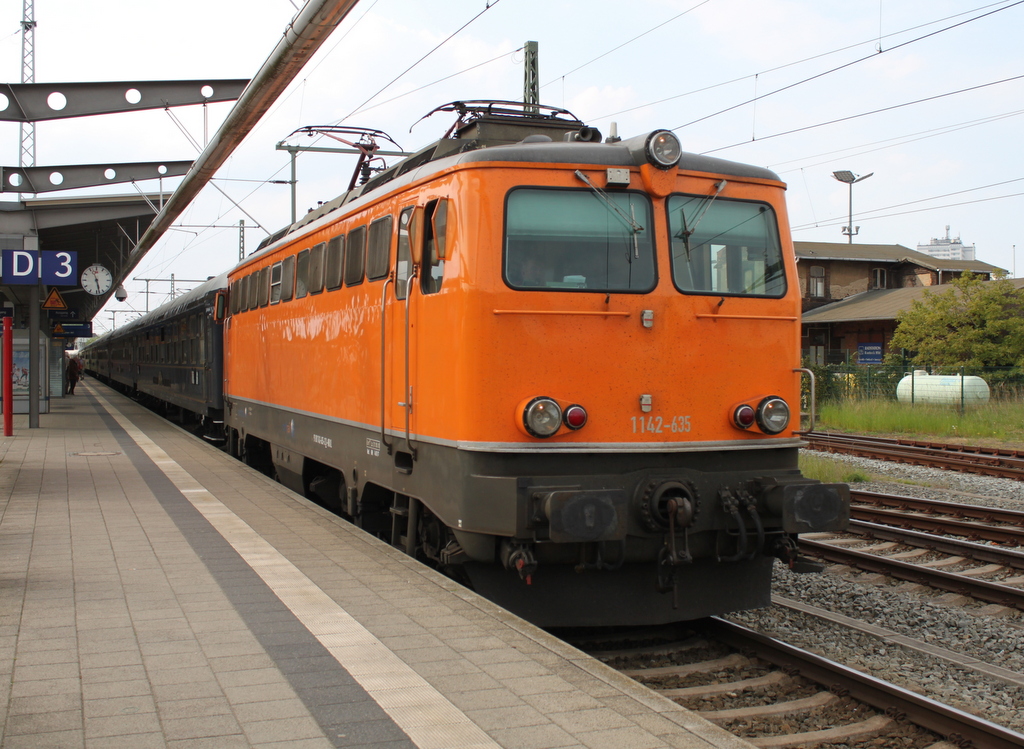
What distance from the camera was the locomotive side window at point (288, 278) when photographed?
10430mm

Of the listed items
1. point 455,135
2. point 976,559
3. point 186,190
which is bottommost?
point 976,559

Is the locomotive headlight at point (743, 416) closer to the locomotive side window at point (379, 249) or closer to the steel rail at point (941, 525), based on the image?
the locomotive side window at point (379, 249)

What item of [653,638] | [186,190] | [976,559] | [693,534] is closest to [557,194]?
[693,534]

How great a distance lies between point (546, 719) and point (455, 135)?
4.87m

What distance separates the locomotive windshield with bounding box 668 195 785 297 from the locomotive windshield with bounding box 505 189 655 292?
241 millimetres

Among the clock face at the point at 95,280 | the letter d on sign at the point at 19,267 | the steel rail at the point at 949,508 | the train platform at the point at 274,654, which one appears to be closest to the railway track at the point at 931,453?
the steel rail at the point at 949,508

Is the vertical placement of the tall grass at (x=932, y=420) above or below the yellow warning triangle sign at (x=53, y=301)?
below

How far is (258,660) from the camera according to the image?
4.74 meters

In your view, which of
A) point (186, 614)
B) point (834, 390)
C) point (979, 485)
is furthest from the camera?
point (834, 390)

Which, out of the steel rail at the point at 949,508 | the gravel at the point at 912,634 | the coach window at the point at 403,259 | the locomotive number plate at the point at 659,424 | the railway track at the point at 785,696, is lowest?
the gravel at the point at 912,634

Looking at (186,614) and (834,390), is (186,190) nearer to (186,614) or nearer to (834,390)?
(186,614)

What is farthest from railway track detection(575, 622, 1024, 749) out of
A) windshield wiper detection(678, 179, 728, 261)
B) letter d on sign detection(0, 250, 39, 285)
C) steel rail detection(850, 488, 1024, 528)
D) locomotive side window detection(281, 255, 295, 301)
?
letter d on sign detection(0, 250, 39, 285)

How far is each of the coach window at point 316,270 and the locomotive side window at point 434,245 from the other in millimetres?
2905

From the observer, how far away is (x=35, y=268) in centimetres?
1812
